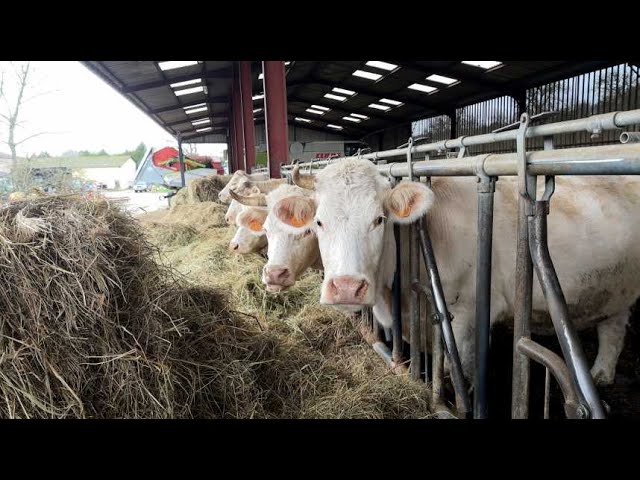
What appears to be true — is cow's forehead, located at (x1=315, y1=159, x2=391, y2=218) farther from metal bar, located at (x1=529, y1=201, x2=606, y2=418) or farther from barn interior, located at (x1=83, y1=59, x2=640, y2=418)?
barn interior, located at (x1=83, y1=59, x2=640, y2=418)

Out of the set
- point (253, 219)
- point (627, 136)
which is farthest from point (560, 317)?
point (253, 219)

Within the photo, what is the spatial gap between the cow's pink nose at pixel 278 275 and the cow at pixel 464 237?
0.43 meters

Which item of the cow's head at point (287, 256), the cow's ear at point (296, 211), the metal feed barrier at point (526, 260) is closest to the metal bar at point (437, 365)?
the metal feed barrier at point (526, 260)

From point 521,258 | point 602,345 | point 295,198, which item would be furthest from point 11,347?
point 602,345

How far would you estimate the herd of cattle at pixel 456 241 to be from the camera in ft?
7.54

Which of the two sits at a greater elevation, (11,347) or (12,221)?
(12,221)

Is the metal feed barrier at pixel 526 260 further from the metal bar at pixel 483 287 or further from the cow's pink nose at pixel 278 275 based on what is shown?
the cow's pink nose at pixel 278 275

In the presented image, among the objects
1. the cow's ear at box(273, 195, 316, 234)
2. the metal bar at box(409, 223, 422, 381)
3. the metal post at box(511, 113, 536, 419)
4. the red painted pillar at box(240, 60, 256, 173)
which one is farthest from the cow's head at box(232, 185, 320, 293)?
the red painted pillar at box(240, 60, 256, 173)

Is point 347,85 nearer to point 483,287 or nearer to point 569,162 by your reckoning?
point 483,287

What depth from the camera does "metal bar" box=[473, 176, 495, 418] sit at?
1.92 m
